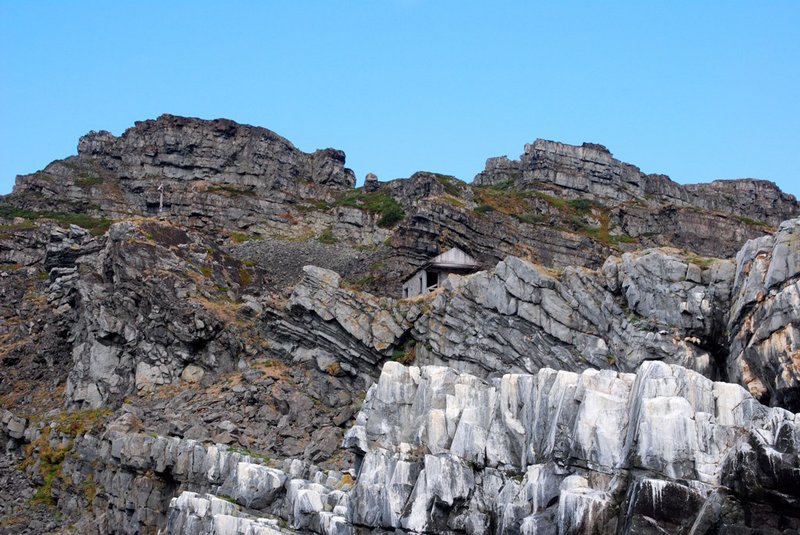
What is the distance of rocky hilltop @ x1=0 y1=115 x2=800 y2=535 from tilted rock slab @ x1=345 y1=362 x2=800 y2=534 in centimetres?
7

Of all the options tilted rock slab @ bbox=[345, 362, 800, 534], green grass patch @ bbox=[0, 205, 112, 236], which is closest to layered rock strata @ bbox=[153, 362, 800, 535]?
tilted rock slab @ bbox=[345, 362, 800, 534]

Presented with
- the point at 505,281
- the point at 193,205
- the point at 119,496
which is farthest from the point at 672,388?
the point at 193,205

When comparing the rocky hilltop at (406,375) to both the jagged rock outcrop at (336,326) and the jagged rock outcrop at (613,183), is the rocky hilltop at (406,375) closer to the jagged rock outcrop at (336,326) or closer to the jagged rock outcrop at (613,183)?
the jagged rock outcrop at (336,326)

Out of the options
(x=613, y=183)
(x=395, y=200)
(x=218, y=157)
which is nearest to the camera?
(x=395, y=200)

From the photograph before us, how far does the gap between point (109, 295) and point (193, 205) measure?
3472 cm

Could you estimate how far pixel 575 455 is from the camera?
2502 cm

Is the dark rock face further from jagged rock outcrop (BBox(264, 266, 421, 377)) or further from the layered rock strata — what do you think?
the layered rock strata

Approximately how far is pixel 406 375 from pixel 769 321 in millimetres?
13212

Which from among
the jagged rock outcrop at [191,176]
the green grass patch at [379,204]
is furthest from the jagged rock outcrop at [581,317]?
the jagged rock outcrop at [191,176]

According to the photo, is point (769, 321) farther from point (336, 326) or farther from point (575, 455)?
point (336, 326)

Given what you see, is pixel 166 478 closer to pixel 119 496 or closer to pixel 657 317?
pixel 119 496

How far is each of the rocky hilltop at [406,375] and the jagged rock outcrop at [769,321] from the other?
10cm

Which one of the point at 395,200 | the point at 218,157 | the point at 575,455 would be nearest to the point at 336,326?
the point at 575,455

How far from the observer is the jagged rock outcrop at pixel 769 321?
29.5 meters
